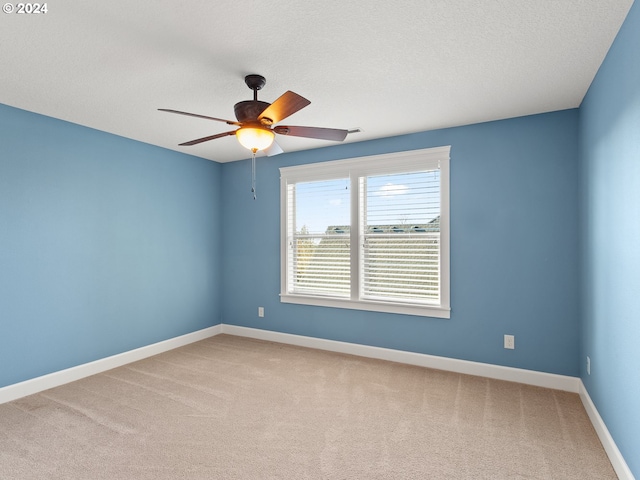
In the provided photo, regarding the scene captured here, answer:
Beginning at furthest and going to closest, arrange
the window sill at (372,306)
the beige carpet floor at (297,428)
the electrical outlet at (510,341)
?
the window sill at (372,306) < the electrical outlet at (510,341) < the beige carpet floor at (297,428)

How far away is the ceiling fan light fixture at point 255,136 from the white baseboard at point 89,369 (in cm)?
292

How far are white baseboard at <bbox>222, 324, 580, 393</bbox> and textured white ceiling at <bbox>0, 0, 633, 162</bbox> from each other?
8.05 feet

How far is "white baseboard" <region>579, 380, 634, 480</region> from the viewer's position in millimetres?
1944

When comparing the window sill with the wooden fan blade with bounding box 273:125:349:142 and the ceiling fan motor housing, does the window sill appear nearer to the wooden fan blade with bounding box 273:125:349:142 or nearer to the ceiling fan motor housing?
the wooden fan blade with bounding box 273:125:349:142

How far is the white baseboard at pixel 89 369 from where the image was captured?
305cm

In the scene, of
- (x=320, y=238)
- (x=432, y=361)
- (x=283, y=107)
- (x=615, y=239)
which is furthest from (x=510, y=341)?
(x=283, y=107)

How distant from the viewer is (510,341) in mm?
3393

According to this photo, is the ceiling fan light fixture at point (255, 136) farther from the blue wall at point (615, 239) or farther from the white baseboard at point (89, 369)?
the white baseboard at point (89, 369)

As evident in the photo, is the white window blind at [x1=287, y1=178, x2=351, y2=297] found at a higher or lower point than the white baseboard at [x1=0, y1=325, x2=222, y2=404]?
higher

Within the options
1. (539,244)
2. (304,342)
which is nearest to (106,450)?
(304,342)

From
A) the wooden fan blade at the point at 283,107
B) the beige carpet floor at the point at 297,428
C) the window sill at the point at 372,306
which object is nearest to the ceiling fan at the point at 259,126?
the wooden fan blade at the point at 283,107

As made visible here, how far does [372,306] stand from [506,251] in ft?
5.03

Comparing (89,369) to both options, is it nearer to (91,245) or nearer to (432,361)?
(91,245)

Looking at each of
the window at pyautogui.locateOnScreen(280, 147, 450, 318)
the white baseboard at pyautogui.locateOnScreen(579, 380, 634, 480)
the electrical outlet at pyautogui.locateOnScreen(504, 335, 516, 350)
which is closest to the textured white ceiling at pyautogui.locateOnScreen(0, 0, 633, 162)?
the window at pyautogui.locateOnScreen(280, 147, 450, 318)
